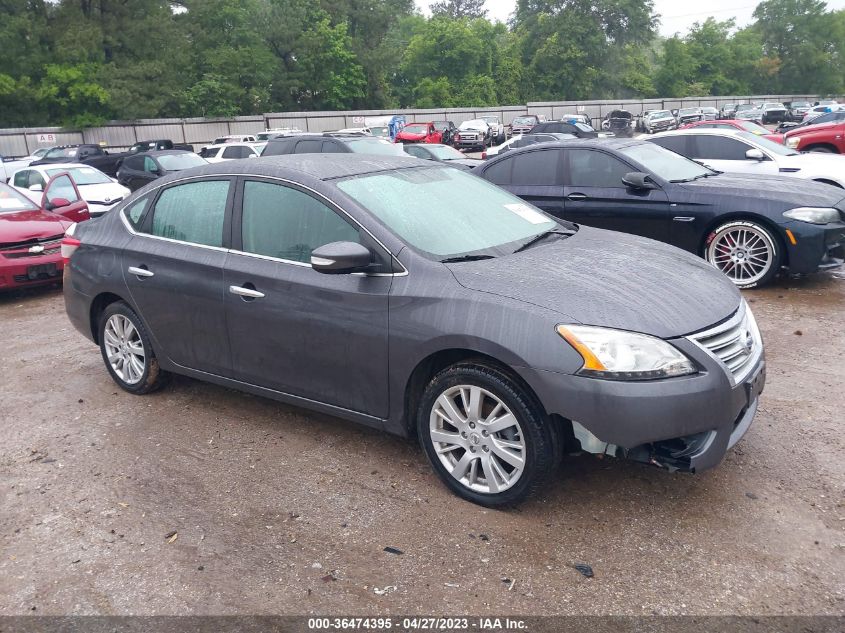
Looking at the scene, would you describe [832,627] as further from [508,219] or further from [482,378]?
[508,219]

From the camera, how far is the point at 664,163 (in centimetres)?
825

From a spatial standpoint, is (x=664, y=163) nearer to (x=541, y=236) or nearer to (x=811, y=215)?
(x=811, y=215)

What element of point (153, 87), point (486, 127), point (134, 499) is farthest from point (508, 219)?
point (153, 87)

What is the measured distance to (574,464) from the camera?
405cm

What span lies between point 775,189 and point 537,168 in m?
2.55

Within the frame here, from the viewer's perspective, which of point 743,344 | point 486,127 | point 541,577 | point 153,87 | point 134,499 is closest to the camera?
point 541,577

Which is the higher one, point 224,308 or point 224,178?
point 224,178

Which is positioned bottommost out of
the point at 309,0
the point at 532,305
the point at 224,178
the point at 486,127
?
the point at 486,127

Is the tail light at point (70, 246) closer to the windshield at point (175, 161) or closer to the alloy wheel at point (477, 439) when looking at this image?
the alloy wheel at point (477, 439)

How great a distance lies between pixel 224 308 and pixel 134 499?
1200 millimetres

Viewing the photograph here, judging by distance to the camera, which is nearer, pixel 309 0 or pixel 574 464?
pixel 574 464

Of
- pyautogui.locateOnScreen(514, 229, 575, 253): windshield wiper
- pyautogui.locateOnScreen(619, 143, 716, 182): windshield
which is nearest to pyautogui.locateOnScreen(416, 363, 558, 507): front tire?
pyautogui.locateOnScreen(514, 229, 575, 253): windshield wiper

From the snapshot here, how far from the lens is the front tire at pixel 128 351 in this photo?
5.16m

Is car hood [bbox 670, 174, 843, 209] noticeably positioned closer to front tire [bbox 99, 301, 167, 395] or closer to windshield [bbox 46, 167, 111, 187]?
front tire [bbox 99, 301, 167, 395]
